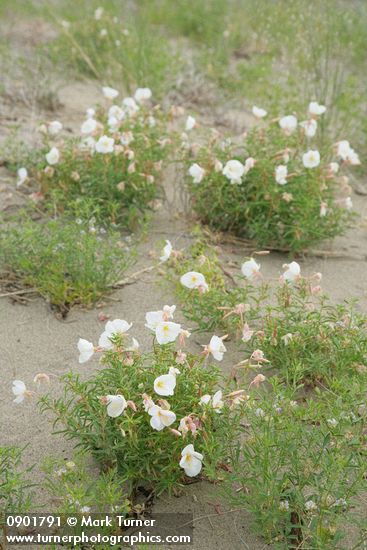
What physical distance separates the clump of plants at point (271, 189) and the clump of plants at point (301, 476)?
176 centimetres

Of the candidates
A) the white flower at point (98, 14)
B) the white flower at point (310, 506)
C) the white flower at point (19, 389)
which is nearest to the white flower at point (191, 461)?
the white flower at point (310, 506)

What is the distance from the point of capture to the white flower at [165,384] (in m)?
2.47

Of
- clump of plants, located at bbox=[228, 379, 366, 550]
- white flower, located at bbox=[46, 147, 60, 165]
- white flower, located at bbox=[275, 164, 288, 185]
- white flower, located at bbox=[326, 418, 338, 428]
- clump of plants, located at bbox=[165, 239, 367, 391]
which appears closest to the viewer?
clump of plants, located at bbox=[228, 379, 366, 550]

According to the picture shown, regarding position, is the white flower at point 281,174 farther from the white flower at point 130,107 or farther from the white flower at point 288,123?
the white flower at point 130,107

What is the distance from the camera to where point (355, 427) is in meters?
2.58

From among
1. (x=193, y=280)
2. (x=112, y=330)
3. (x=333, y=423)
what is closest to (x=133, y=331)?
(x=193, y=280)

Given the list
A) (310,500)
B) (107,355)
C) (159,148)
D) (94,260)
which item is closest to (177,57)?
(159,148)

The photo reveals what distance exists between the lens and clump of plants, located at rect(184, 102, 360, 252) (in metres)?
4.17

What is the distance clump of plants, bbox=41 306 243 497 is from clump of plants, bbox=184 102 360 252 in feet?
5.43

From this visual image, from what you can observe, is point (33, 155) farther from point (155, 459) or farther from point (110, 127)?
point (155, 459)

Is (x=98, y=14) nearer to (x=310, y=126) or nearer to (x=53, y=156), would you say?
(x=53, y=156)

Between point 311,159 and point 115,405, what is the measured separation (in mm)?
2240

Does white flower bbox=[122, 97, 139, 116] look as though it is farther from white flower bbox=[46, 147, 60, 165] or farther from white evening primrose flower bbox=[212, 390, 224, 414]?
white evening primrose flower bbox=[212, 390, 224, 414]

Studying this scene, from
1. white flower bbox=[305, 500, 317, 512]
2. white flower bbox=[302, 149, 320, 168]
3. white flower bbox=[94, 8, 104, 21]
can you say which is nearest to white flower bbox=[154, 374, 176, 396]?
white flower bbox=[305, 500, 317, 512]
